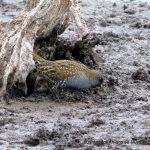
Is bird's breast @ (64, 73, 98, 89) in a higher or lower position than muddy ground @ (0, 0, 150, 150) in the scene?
higher

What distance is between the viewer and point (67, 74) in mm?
8008

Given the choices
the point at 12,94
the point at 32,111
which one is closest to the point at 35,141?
the point at 32,111

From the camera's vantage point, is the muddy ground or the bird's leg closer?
the muddy ground

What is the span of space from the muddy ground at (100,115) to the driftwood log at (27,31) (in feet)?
1.08

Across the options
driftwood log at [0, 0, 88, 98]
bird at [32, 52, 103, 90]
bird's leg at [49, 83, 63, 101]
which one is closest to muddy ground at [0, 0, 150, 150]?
bird's leg at [49, 83, 63, 101]

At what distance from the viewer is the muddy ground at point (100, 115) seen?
6.61 metres

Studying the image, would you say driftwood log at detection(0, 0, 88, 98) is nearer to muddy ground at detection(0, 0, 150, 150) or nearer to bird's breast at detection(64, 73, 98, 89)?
muddy ground at detection(0, 0, 150, 150)

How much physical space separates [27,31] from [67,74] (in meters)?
0.83

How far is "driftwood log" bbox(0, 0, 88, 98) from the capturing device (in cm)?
812

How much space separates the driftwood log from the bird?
0.15 metres

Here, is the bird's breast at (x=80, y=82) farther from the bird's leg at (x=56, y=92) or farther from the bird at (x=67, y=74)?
the bird's leg at (x=56, y=92)

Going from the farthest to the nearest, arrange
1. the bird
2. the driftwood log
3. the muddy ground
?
1. the driftwood log
2. the bird
3. the muddy ground

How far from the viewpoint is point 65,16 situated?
9.02 m

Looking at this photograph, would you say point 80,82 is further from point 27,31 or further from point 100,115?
point 27,31
